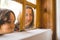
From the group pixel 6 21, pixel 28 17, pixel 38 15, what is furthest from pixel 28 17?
pixel 6 21

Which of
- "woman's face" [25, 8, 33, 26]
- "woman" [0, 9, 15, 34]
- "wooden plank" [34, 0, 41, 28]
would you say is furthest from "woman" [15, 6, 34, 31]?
"woman" [0, 9, 15, 34]

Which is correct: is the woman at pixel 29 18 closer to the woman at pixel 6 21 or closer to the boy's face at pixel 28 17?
the boy's face at pixel 28 17

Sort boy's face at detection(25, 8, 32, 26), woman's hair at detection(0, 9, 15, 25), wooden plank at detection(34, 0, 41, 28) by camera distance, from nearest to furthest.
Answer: woman's hair at detection(0, 9, 15, 25) < boy's face at detection(25, 8, 32, 26) < wooden plank at detection(34, 0, 41, 28)

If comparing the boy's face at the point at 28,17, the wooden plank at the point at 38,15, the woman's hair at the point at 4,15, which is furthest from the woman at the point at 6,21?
the wooden plank at the point at 38,15

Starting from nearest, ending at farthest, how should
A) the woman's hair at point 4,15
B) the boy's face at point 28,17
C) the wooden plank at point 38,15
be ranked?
the woman's hair at point 4,15 < the boy's face at point 28,17 < the wooden plank at point 38,15

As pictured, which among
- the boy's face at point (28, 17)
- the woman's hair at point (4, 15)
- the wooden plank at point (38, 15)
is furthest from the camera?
the wooden plank at point (38, 15)

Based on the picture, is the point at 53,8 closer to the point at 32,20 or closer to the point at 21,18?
the point at 32,20

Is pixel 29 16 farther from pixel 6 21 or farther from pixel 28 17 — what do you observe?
pixel 6 21

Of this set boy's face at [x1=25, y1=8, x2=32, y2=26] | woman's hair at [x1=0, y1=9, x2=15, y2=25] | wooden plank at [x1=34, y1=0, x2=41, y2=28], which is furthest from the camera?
wooden plank at [x1=34, y1=0, x2=41, y2=28]

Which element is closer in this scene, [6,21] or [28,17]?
[6,21]

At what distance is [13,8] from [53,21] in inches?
38.4

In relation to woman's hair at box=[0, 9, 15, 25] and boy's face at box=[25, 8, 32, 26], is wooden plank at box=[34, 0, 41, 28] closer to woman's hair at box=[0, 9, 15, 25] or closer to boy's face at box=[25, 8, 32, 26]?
boy's face at box=[25, 8, 32, 26]

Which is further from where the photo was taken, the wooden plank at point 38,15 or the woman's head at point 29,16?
the wooden plank at point 38,15

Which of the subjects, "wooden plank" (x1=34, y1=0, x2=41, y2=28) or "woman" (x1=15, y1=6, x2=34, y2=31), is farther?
"wooden plank" (x1=34, y1=0, x2=41, y2=28)
